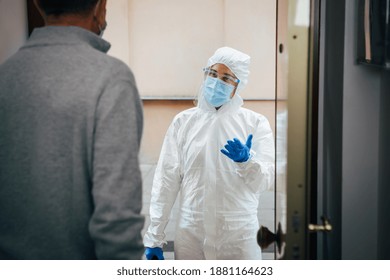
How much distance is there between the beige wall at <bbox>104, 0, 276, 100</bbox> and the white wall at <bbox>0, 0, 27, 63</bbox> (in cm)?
255

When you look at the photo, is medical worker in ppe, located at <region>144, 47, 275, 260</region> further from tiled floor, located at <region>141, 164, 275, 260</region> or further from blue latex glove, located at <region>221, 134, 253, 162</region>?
tiled floor, located at <region>141, 164, 275, 260</region>

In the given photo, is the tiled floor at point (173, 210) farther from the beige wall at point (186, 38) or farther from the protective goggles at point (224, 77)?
the protective goggles at point (224, 77)

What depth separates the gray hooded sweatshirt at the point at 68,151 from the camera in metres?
0.93

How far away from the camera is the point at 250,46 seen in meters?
4.67

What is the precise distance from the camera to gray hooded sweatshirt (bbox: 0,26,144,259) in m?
0.93

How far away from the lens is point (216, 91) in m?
2.03

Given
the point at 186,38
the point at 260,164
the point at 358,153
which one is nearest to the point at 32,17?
the point at 260,164

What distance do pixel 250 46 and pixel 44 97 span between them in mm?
3918

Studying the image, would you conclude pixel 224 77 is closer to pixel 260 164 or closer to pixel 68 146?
pixel 260 164

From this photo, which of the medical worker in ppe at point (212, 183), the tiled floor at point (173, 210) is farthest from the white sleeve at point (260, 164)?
the tiled floor at point (173, 210)

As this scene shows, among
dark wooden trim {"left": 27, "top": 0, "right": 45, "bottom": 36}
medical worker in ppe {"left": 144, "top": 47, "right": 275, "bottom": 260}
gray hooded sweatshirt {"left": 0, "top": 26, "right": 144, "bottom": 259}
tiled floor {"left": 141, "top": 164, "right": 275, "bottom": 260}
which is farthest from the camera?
tiled floor {"left": 141, "top": 164, "right": 275, "bottom": 260}

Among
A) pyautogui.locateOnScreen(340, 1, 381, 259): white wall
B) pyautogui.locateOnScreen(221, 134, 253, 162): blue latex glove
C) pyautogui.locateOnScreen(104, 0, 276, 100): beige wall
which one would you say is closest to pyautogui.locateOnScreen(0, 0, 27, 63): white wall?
pyautogui.locateOnScreen(221, 134, 253, 162): blue latex glove

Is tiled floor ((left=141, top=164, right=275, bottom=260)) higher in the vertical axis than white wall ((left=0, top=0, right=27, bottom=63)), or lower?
lower
